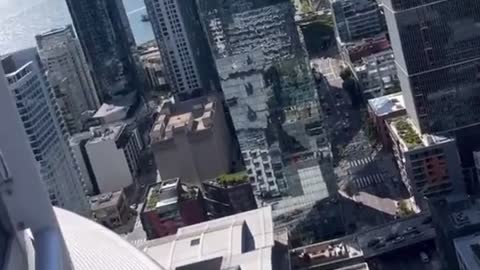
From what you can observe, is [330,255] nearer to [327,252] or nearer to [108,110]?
A: [327,252]

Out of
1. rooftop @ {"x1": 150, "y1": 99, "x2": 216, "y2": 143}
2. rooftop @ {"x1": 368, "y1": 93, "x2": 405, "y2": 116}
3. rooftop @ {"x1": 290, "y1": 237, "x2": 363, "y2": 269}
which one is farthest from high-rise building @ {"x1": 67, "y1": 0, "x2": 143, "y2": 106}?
rooftop @ {"x1": 290, "y1": 237, "x2": 363, "y2": 269}

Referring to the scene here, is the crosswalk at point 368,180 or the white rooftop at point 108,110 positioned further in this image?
the white rooftop at point 108,110

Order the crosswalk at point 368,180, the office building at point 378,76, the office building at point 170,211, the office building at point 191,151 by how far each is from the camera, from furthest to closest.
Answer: the office building at point 378,76, the office building at point 191,151, the crosswalk at point 368,180, the office building at point 170,211

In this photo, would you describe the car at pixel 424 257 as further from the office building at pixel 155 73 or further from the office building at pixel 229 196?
the office building at pixel 155 73

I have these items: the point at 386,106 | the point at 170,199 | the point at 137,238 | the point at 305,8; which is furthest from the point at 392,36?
the point at 305,8

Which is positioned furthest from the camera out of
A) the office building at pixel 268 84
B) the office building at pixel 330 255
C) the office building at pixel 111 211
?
the office building at pixel 111 211

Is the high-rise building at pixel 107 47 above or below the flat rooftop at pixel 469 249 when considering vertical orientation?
above

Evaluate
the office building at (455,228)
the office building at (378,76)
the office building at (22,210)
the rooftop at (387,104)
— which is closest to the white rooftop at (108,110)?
the office building at (378,76)

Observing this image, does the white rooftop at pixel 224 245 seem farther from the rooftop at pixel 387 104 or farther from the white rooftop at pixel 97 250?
the white rooftop at pixel 97 250

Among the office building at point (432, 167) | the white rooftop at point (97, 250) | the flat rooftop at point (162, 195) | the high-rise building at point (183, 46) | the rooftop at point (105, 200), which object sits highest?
the white rooftop at point (97, 250)
